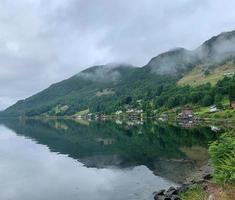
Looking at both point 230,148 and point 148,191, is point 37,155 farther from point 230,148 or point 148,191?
point 230,148

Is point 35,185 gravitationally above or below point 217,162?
below

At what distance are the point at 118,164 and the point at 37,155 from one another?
32.6 metres

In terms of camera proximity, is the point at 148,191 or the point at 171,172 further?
the point at 171,172

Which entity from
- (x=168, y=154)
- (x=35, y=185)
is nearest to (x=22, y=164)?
A: (x=35, y=185)

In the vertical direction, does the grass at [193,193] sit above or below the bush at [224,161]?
below

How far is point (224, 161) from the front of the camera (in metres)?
42.5

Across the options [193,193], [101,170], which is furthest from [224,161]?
[101,170]

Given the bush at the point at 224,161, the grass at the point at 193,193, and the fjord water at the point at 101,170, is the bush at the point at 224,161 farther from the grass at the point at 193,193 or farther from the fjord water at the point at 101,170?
the fjord water at the point at 101,170

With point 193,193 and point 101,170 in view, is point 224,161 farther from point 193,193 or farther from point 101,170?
point 101,170

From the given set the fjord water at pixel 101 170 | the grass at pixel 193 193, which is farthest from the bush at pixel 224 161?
the fjord water at pixel 101 170

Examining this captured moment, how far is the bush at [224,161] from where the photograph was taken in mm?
39000

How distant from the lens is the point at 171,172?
69.8 meters

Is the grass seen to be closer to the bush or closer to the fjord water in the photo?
the bush

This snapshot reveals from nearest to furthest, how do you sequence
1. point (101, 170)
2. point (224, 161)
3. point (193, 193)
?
point (224, 161)
point (193, 193)
point (101, 170)
